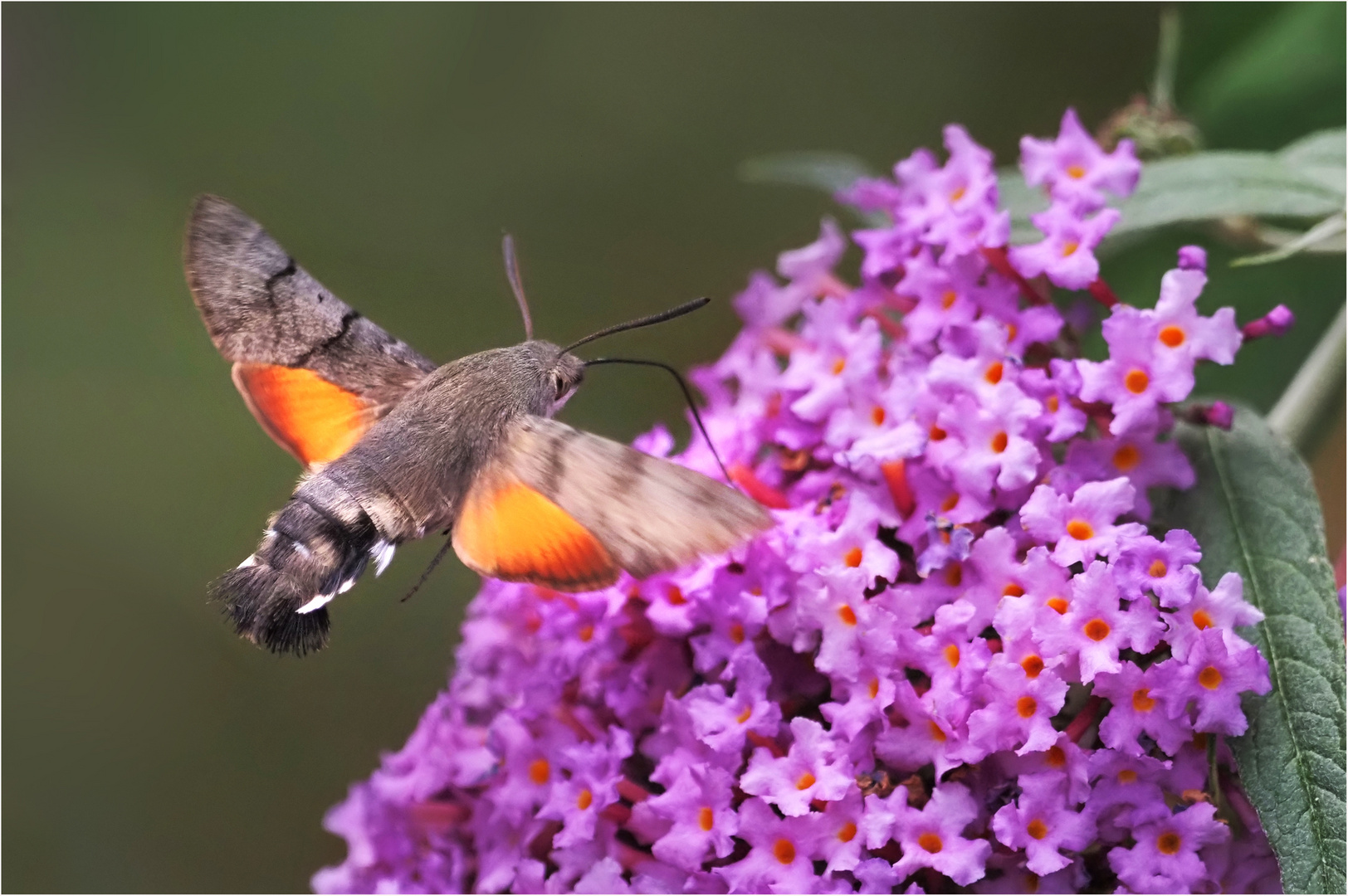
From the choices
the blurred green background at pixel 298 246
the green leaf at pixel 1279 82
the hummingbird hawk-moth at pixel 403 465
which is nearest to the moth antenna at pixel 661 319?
the hummingbird hawk-moth at pixel 403 465

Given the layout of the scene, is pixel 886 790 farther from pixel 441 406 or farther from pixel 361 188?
pixel 361 188

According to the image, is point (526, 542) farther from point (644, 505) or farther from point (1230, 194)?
point (1230, 194)

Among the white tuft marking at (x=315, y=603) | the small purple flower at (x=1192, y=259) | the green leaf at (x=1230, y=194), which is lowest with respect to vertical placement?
the white tuft marking at (x=315, y=603)

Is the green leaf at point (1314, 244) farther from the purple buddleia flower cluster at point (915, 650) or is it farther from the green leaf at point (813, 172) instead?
the green leaf at point (813, 172)

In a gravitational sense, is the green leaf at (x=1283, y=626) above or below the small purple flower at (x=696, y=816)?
above

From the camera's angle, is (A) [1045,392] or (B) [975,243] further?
(B) [975,243]

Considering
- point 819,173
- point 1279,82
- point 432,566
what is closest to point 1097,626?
point 432,566

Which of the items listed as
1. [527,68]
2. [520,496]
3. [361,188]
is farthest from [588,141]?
[520,496]
